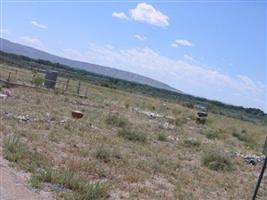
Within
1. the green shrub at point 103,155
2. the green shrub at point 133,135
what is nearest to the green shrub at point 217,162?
the green shrub at point 133,135

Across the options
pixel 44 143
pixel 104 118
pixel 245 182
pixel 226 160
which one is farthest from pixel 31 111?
pixel 245 182

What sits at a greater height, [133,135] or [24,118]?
[133,135]

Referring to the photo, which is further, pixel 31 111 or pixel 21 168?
pixel 31 111

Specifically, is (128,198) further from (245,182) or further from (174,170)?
(245,182)

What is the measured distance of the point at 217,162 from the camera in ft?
53.8

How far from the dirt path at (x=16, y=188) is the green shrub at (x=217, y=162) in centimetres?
781

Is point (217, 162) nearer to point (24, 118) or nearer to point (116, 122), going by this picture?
point (24, 118)

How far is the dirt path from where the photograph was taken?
8494 millimetres

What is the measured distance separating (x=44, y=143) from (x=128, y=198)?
4.91 meters

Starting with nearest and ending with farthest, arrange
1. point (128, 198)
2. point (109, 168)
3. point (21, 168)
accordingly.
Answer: point (128, 198)
point (21, 168)
point (109, 168)

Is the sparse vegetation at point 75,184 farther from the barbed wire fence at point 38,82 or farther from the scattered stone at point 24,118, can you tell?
→ the barbed wire fence at point 38,82

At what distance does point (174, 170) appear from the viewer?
1416cm

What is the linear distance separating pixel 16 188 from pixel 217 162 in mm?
8992

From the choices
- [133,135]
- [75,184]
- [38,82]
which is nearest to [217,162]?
[133,135]
